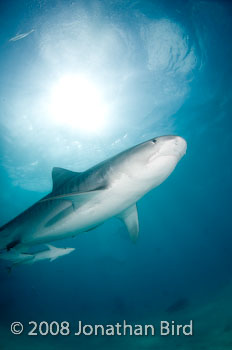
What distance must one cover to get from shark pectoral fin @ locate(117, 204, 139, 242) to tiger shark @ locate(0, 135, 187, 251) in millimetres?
815

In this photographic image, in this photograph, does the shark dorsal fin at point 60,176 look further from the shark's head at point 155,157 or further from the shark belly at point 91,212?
the shark's head at point 155,157

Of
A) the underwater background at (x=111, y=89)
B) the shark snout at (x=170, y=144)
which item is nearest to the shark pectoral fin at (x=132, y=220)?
the shark snout at (x=170, y=144)

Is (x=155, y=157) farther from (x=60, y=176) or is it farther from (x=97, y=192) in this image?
(x=60, y=176)

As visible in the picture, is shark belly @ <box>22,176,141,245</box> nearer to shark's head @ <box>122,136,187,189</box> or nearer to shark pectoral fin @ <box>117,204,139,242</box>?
shark's head @ <box>122,136,187,189</box>

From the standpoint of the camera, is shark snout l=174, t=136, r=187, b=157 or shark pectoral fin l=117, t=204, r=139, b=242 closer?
shark snout l=174, t=136, r=187, b=157

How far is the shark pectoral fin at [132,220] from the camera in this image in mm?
4449

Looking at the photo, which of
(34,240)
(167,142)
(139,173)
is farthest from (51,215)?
(167,142)

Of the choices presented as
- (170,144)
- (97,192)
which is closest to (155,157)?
(170,144)

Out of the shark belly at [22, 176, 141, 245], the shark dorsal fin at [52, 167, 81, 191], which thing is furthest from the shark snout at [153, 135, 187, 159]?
the shark dorsal fin at [52, 167, 81, 191]

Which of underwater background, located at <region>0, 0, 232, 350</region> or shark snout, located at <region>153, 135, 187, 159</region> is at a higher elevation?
underwater background, located at <region>0, 0, 232, 350</region>

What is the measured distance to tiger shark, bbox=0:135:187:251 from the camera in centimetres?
278

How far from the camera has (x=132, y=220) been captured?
182 inches

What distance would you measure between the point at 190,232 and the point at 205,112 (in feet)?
233

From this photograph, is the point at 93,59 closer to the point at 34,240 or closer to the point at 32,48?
the point at 32,48
